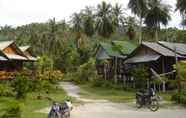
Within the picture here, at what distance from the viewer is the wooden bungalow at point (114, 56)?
5162cm

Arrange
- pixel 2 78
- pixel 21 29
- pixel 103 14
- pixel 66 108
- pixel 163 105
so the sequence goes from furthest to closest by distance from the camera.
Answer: pixel 21 29
pixel 103 14
pixel 2 78
pixel 163 105
pixel 66 108

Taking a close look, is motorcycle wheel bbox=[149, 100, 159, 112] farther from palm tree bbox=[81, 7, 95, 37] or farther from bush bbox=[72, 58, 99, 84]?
palm tree bbox=[81, 7, 95, 37]

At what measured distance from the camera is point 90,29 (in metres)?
67.6

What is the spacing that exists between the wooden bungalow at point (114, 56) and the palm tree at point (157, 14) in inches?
320

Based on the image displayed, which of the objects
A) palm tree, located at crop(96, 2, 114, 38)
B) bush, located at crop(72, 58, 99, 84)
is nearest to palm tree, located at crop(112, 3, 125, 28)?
palm tree, located at crop(96, 2, 114, 38)

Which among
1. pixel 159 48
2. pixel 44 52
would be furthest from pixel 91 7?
pixel 159 48

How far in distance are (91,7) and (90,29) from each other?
380cm

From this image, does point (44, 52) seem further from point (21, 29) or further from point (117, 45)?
point (21, 29)

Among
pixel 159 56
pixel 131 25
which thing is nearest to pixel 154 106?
pixel 159 56

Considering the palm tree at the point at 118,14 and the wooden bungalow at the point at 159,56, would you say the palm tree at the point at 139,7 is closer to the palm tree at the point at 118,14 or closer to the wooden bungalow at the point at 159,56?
the palm tree at the point at 118,14

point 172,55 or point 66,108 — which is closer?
point 66,108

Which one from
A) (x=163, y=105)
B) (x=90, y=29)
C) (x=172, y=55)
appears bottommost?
(x=163, y=105)

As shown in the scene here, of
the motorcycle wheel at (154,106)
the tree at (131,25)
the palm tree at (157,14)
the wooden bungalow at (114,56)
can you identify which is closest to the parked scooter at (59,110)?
the motorcycle wheel at (154,106)

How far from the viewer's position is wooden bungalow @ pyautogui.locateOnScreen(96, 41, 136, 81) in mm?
51625
